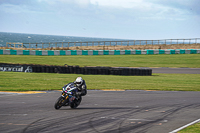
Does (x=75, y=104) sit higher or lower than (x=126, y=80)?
higher

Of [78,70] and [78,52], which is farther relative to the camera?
[78,52]

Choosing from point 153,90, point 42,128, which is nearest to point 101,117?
point 42,128

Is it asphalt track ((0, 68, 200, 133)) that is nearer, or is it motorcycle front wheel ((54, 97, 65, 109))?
asphalt track ((0, 68, 200, 133))

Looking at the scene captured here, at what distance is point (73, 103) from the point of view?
11.5m

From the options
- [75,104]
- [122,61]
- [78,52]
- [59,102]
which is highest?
[78,52]

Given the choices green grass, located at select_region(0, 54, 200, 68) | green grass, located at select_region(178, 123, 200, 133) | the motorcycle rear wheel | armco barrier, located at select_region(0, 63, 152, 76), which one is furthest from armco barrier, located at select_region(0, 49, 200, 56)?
green grass, located at select_region(178, 123, 200, 133)

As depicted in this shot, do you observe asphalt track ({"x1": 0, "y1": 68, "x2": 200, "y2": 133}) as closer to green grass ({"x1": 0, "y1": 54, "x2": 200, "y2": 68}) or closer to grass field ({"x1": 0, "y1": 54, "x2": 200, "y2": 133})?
grass field ({"x1": 0, "y1": 54, "x2": 200, "y2": 133})

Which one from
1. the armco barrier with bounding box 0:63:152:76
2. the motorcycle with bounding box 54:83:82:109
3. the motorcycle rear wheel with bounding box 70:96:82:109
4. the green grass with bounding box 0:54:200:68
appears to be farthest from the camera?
the green grass with bounding box 0:54:200:68

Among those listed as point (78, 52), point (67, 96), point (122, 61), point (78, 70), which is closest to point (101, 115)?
point (67, 96)

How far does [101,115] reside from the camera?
34.0ft

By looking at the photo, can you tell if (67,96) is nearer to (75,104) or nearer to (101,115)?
(75,104)

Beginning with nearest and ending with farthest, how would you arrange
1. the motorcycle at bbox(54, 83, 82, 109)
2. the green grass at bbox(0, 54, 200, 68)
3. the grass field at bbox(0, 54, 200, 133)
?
the motorcycle at bbox(54, 83, 82, 109)
the grass field at bbox(0, 54, 200, 133)
the green grass at bbox(0, 54, 200, 68)

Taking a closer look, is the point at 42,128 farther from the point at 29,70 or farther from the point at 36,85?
the point at 29,70

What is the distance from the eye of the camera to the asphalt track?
8.48 m
